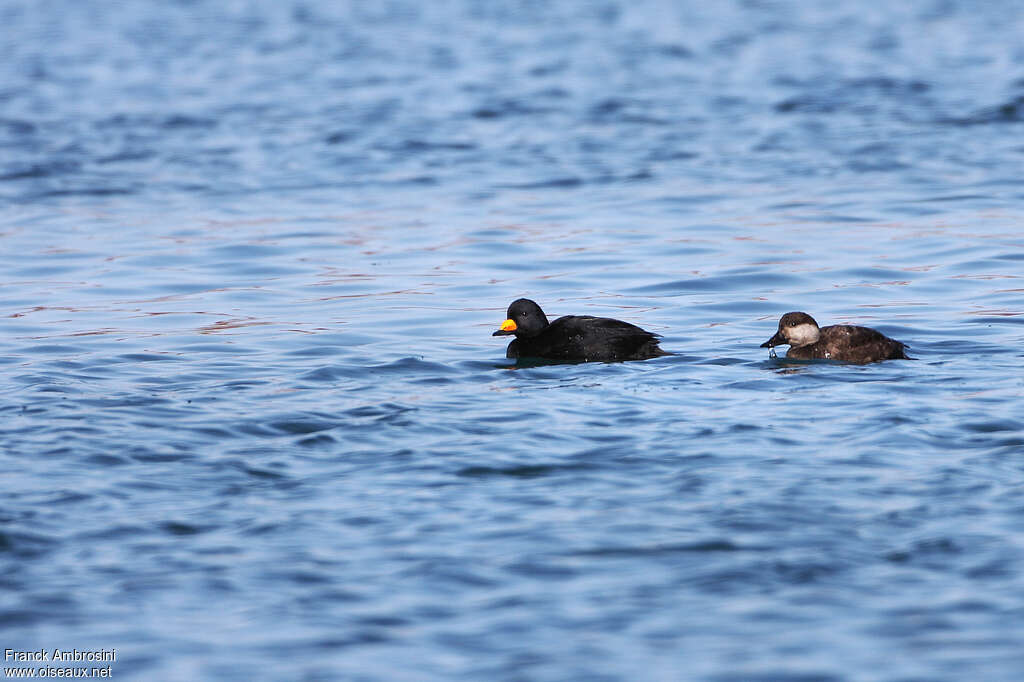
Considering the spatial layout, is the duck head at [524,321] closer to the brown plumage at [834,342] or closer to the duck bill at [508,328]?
the duck bill at [508,328]

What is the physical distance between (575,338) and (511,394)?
4.17 feet

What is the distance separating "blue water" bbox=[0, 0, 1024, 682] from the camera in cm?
654

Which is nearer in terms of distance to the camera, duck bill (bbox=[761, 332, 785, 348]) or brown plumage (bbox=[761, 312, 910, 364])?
brown plumage (bbox=[761, 312, 910, 364])

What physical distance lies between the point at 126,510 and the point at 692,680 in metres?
3.73

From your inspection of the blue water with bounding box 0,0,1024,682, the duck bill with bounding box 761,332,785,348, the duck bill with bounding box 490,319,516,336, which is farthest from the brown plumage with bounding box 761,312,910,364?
the duck bill with bounding box 490,319,516,336

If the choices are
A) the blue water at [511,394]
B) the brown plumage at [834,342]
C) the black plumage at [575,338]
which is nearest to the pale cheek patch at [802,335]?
the brown plumage at [834,342]

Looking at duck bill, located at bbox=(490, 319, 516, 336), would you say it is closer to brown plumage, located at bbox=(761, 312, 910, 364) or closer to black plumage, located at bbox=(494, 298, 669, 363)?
black plumage, located at bbox=(494, 298, 669, 363)

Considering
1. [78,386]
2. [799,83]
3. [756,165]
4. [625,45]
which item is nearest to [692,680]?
[78,386]

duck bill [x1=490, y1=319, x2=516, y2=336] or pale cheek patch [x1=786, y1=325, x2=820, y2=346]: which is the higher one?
duck bill [x1=490, y1=319, x2=516, y2=336]

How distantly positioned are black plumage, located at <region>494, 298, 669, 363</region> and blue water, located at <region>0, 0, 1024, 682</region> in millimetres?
205

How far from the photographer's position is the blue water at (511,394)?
6539 millimetres

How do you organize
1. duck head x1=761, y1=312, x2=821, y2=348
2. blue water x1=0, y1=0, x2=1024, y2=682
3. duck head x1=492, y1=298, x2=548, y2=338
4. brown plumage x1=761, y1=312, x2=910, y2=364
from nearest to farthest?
blue water x1=0, y1=0, x2=1024, y2=682 → brown plumage x1=761, y1=312, x2=910, y2=364 → duck head x1=761, y1=312, x2=821, y2=348 → duck head x1=492, y1=298, x2=548, y2=338

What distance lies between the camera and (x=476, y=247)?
1769 centimetres

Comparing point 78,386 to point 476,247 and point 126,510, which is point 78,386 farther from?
point 476,247
